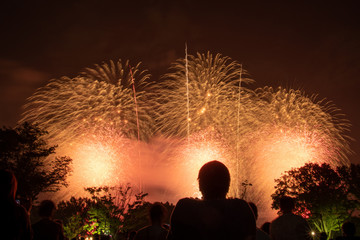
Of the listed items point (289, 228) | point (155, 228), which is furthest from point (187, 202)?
point (289, 228)

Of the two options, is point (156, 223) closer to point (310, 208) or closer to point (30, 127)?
point (30, 127)

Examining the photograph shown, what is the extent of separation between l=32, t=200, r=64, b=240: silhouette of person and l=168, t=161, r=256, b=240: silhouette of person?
4.19 m

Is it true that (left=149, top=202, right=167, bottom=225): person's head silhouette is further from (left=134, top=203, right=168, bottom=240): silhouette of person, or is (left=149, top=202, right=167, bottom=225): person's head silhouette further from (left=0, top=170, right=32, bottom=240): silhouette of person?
(left=0, top=170, right=32, bottom=240): silhouette of person

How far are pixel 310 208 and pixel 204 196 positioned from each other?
136 ft

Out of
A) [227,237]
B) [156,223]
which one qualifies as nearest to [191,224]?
[227,237]

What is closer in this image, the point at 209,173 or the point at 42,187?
the point at 209,173

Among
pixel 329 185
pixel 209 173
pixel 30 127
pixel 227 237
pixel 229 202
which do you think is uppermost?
pixel 30 127

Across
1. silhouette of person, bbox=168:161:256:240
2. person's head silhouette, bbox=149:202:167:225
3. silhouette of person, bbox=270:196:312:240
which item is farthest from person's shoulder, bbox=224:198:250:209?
silhouette of person, bbox=270:196:312:240

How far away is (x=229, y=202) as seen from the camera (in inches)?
127

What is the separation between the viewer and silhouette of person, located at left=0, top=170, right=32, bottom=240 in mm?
4355

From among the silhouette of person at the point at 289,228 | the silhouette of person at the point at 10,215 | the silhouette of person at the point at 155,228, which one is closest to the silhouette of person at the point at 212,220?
the silhouette of person at the point at 10,215

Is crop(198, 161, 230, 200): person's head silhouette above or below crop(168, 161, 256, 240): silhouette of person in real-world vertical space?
above

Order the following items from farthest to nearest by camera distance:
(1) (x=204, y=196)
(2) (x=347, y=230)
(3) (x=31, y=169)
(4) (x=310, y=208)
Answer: (4) (x=310, y=208)
(3) (x=31, y=169)
(2) (x=347, y=230)
(1) (x=204, y=196)

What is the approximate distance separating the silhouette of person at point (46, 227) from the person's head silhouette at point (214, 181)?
14.0 ft
